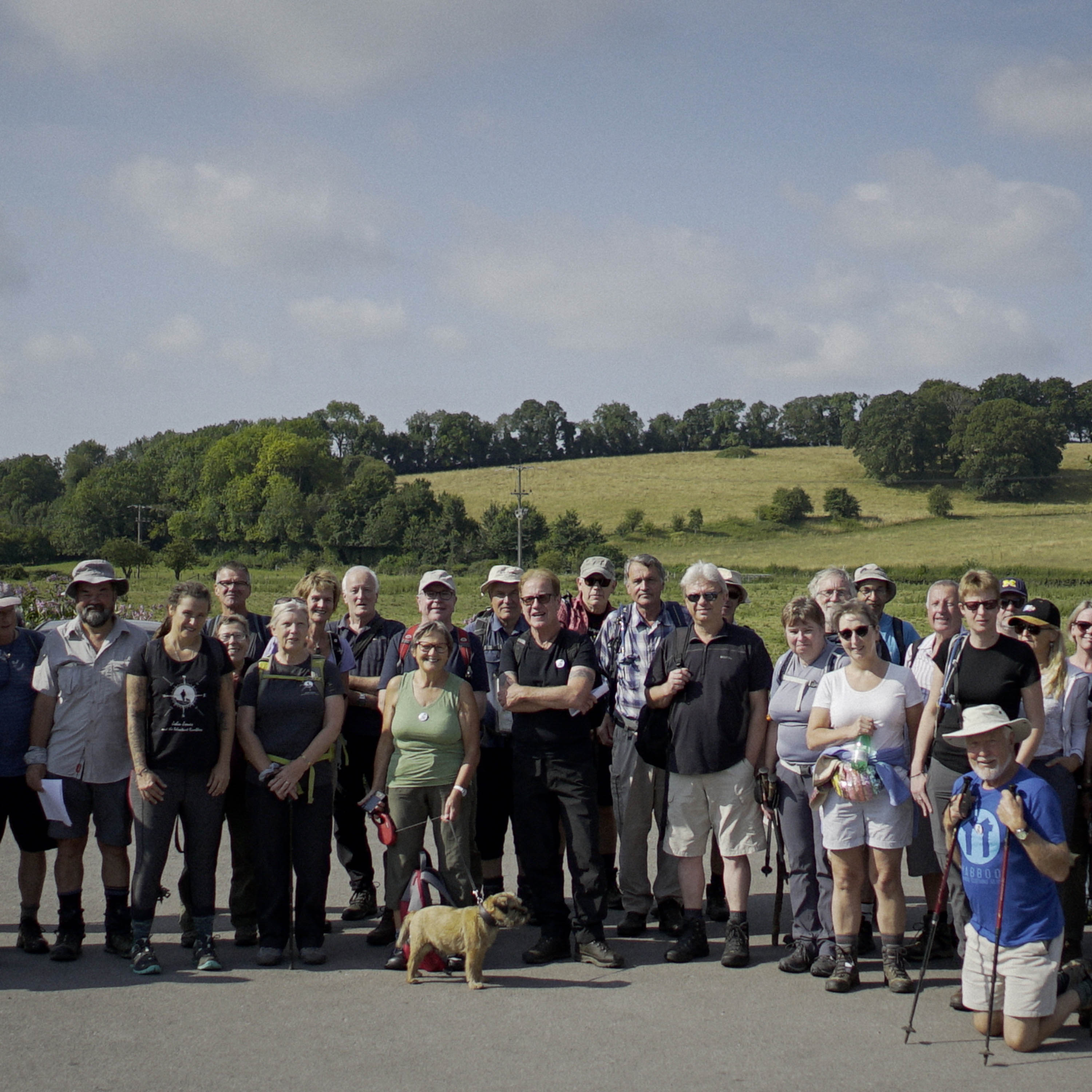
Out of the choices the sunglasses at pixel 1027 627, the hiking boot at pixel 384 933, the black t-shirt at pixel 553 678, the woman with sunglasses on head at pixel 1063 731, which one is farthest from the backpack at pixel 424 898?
the sunglasses at pixel 1027 627

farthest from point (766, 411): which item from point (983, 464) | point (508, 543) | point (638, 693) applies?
point (638, 693)

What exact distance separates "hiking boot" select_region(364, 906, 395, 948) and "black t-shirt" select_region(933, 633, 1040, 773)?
3.18 metres

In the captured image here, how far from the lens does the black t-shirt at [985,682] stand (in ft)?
17.3

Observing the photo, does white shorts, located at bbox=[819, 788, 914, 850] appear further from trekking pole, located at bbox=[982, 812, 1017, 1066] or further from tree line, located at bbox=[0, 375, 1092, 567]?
tree line, located at bbox=[0, 375, 1092, 567]

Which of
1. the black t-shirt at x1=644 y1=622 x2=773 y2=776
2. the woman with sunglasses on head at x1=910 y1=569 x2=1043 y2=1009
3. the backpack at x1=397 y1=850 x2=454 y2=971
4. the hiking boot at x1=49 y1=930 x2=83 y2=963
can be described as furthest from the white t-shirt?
the hiking boot at x1=49 y1=930 x2=83 y2=963

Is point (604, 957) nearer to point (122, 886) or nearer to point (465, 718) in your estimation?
point (465, 718)

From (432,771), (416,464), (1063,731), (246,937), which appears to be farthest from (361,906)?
(416,464)

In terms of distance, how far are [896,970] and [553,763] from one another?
2037 millimetres

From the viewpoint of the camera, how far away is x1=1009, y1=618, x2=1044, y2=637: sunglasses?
5.62m

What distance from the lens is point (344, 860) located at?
22.5 feet

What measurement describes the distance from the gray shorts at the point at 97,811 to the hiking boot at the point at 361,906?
143 centimetres

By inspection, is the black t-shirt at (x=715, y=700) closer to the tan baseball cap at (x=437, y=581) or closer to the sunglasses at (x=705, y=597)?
the sunglasses at (x=705, y=597)

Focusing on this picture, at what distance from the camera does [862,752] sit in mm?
5336

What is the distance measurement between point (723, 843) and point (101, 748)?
11.3 ft
